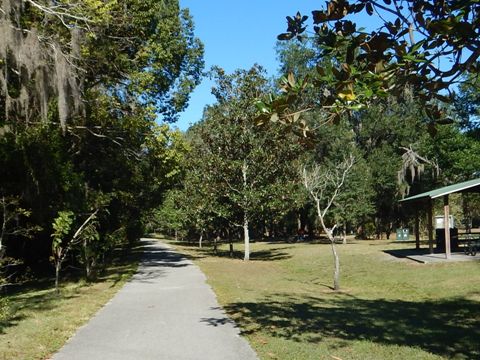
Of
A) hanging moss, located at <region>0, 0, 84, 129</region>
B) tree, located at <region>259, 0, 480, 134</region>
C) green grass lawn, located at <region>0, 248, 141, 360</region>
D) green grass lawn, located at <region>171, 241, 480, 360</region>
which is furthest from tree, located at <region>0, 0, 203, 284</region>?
tree, located at <region>259, 0, 480, 134</region>

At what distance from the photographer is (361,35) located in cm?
430

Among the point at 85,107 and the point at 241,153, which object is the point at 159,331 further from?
the point at 241,153

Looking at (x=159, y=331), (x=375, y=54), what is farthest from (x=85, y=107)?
(x=375, y=54)

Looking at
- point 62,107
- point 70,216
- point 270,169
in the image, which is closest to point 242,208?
point 270,169

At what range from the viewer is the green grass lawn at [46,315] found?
23.3 feet

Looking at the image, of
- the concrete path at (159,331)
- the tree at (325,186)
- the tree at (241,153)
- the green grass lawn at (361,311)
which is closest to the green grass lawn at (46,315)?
the concrete path at (159,331)

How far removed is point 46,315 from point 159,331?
9.88 feet

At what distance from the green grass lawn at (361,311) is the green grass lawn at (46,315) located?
2.76 metres

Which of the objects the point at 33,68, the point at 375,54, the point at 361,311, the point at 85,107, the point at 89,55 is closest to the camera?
the point at 375,54

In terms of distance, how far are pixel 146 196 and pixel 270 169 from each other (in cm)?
1129

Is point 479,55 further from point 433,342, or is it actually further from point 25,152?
point 25,152

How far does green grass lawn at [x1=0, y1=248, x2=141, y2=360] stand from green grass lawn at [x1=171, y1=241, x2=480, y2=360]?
276 cm

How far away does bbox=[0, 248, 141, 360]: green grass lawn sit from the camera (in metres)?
7.09

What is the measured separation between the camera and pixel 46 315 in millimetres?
9930
